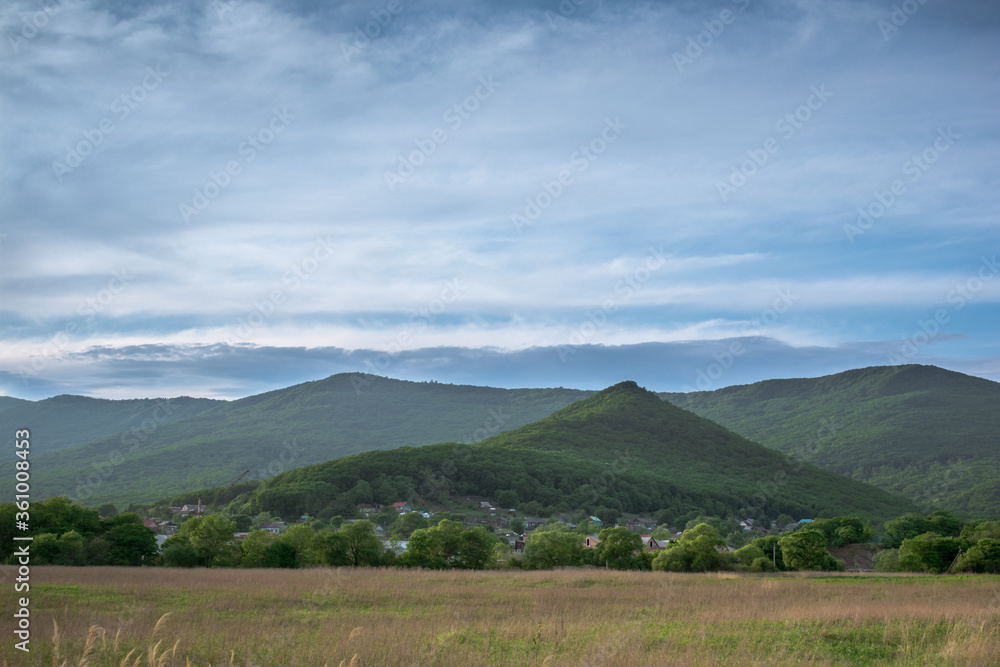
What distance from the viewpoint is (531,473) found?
16662cm

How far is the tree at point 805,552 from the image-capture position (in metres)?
45.3

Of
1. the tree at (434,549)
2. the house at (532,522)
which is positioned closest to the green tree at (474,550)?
the tree at (434,549)

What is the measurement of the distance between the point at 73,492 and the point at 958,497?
249 metres

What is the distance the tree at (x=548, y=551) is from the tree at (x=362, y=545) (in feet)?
36.1

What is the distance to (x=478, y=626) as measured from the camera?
511 inches

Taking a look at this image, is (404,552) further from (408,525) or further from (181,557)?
(408,525)

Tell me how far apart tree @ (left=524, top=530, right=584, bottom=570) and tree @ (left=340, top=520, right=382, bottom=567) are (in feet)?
36.1

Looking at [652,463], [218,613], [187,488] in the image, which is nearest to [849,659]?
[218,613]

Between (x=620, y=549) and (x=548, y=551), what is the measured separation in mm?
5565

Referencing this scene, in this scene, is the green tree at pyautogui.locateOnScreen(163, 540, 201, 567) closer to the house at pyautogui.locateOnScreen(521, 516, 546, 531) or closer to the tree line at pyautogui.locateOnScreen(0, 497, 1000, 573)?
the tree line at pyautogui.locateOnScreen(0, 497, 1000, 573)

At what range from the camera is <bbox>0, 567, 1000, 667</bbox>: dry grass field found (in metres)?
8.74

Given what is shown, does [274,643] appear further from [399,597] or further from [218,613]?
[399,597]

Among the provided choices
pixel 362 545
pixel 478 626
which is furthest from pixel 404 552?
pixel 478 626

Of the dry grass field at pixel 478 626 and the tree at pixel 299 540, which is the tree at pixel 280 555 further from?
the dry grass field at pixel 478 626
